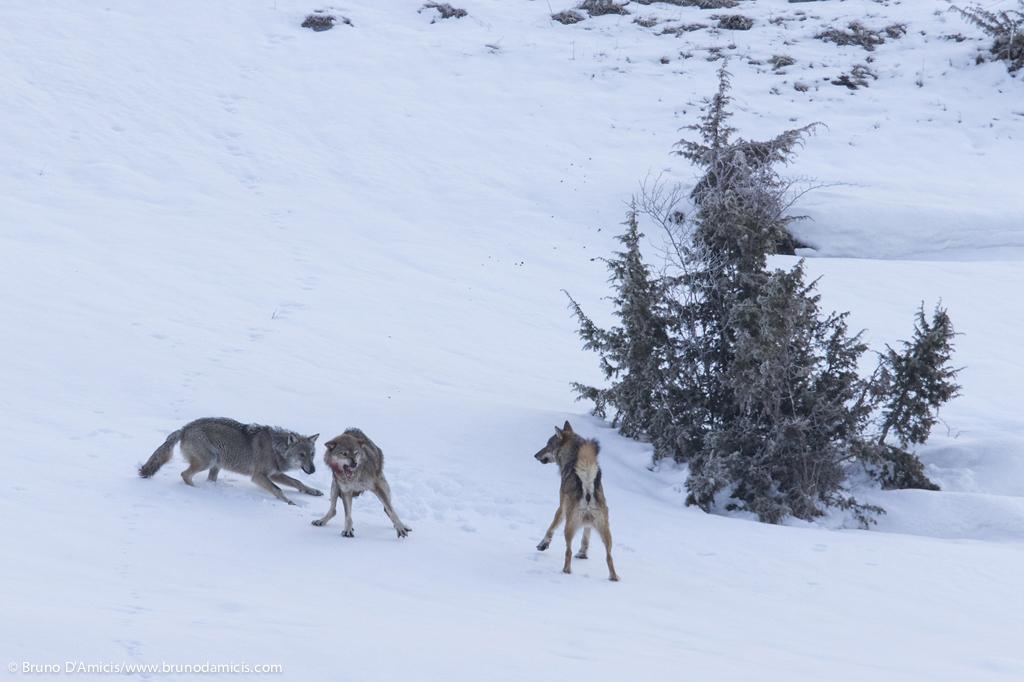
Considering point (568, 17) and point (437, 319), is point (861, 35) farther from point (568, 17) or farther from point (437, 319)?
point (437, 319)

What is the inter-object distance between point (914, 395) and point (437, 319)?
870cm

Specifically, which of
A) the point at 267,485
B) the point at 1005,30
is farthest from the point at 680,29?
the point at 267,485

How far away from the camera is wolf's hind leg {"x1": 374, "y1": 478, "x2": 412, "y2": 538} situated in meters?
9.04

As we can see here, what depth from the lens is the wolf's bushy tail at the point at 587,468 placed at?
811 centimetres

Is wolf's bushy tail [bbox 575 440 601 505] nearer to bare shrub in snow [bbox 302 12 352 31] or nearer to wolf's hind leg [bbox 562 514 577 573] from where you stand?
wolf's hind leg [bbox 562 514 577 573]

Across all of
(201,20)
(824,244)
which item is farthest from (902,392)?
(201,20)

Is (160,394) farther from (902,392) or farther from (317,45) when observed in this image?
(317,45)

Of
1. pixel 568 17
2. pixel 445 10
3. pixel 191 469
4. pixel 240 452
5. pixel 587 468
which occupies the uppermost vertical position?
pixel 568 17

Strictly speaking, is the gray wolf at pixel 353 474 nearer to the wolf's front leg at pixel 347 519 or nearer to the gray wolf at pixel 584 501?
the wolf's front leg at pixel 347 519

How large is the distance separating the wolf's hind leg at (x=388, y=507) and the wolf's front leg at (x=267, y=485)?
1300mm

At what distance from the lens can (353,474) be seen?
8.95 metres

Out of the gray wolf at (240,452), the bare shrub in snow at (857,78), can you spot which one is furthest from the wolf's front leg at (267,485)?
the bare shrub in snow at (857,78)

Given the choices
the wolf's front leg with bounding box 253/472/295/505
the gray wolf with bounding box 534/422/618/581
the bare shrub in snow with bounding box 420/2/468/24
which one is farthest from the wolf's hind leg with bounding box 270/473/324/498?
the bare shrub in snow with bounding box 420/2/468/24

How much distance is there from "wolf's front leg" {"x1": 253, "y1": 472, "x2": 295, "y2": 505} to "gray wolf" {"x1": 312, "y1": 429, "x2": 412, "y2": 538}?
32.7 inches
